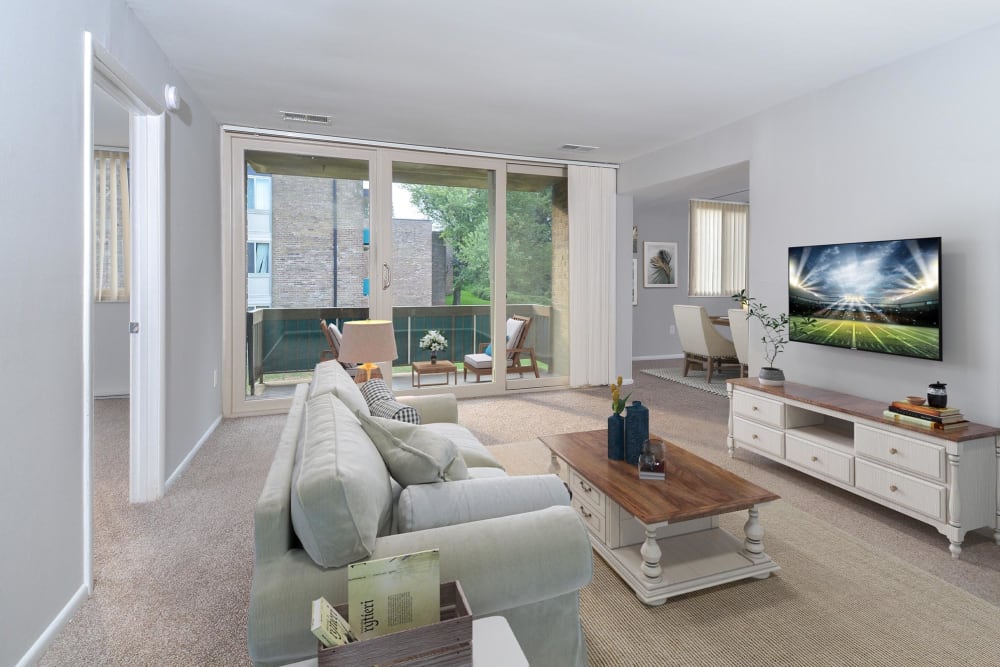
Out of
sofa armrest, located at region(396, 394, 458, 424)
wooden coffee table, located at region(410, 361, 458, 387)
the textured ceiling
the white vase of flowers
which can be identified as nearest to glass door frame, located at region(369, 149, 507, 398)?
wooden coffee table, located at region(410, 361, 458, 387)

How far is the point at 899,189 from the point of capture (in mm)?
3193

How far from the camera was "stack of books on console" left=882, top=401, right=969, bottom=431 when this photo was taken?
2.52m

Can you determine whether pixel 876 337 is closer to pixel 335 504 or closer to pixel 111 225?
pixel 335 504

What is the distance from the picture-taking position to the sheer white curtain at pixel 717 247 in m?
8.23

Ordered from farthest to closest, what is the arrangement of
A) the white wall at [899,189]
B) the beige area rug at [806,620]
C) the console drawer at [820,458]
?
the console drawer at [820,458], the white wall at [899,189], the beige area rug at [806,620]

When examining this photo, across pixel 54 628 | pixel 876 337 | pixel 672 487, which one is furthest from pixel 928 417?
pixel 54 628

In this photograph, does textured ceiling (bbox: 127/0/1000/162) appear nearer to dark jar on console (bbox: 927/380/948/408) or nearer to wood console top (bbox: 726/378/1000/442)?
dark jar on console (bbox: 927/380/948/408)

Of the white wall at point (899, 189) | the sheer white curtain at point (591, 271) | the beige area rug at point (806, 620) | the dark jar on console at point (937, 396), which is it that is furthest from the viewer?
the sheer white curtain at point (591, 271)

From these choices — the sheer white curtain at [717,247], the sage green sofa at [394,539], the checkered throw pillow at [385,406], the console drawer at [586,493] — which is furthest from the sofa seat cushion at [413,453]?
the sheer white curtain at [717,247]

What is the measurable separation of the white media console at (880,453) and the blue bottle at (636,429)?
1310 mm

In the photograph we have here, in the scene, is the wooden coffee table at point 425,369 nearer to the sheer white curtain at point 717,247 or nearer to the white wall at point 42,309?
the white wall at point 42,309

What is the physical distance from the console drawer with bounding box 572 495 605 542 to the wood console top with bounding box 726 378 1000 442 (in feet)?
5.20

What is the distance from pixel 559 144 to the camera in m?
5.24

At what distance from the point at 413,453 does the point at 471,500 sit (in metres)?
0.23
